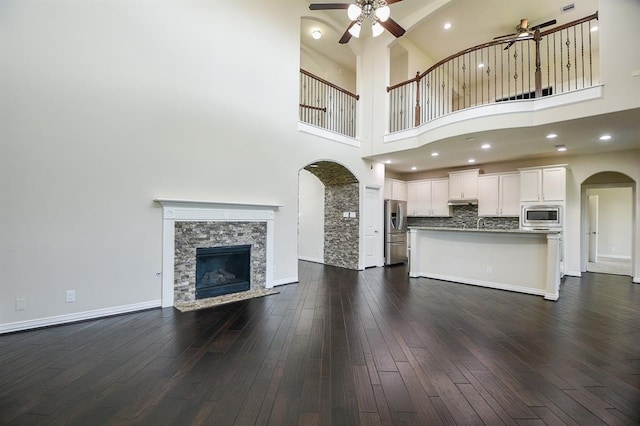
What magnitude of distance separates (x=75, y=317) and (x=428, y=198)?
8025 millimetres

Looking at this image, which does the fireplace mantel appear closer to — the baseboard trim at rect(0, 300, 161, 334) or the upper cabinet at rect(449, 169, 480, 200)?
the baseboard trim at rect(0, 300, 161, 334)

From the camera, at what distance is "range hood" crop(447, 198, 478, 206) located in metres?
7.27

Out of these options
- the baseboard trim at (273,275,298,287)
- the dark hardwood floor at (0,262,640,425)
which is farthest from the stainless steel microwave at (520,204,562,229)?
the baseboard trim at (273,275,298,287)

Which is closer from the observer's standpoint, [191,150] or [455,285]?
[191,150]

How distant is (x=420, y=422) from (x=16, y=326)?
4.07 metres

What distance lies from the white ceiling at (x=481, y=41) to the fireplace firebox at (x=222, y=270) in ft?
13.4

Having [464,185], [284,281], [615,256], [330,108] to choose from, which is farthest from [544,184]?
[284,281]

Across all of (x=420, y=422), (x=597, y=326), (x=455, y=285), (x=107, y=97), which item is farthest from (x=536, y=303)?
(x=107, y=97)

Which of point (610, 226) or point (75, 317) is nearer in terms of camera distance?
point (75, 317)

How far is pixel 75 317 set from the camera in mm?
3186

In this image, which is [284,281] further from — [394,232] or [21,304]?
[394,232]

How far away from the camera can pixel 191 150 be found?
4.03 metres

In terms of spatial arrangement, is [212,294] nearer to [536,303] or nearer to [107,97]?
[107,97]

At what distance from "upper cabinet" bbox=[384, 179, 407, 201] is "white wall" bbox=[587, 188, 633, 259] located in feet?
19.7
